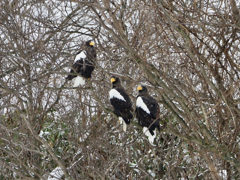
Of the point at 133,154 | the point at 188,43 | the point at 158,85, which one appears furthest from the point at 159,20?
the point at 133,154

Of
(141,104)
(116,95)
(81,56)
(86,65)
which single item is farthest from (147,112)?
(81,56)

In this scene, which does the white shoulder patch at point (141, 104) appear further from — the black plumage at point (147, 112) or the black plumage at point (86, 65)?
the black plumage at point (86, 65)

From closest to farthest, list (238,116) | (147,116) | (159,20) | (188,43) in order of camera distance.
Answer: (188,43) < (159,20) < (238,116) < (147,116)

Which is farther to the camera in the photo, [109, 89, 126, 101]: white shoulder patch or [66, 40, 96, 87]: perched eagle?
[66, 40, 96, 87]: perched eagle

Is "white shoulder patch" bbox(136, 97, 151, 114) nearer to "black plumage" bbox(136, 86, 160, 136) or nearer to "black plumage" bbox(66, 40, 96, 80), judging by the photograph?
"black plumage" bbox(136, 86, 160, 136)

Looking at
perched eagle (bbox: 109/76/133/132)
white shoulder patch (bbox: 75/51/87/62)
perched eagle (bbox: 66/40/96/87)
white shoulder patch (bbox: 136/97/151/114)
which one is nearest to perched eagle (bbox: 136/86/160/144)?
white shoulder patch (bbox: 136/97/151/114)

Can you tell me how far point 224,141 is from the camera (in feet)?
12.8

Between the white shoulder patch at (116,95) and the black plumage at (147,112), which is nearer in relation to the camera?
the black plumage at (147,112)

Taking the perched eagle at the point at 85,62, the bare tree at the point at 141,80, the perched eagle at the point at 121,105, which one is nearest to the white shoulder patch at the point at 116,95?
the perched eagle at the point at 121,105

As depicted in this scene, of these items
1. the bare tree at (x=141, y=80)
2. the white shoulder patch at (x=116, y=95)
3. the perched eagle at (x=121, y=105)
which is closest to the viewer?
the bare tree at (x=141, y=80)

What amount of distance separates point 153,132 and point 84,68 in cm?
117

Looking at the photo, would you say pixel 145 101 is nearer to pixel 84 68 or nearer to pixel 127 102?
pixel 127 102

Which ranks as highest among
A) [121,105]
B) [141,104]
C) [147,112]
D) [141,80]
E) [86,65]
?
[86,65]

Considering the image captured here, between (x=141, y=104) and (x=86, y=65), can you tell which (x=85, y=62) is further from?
(x=141, y=104)
